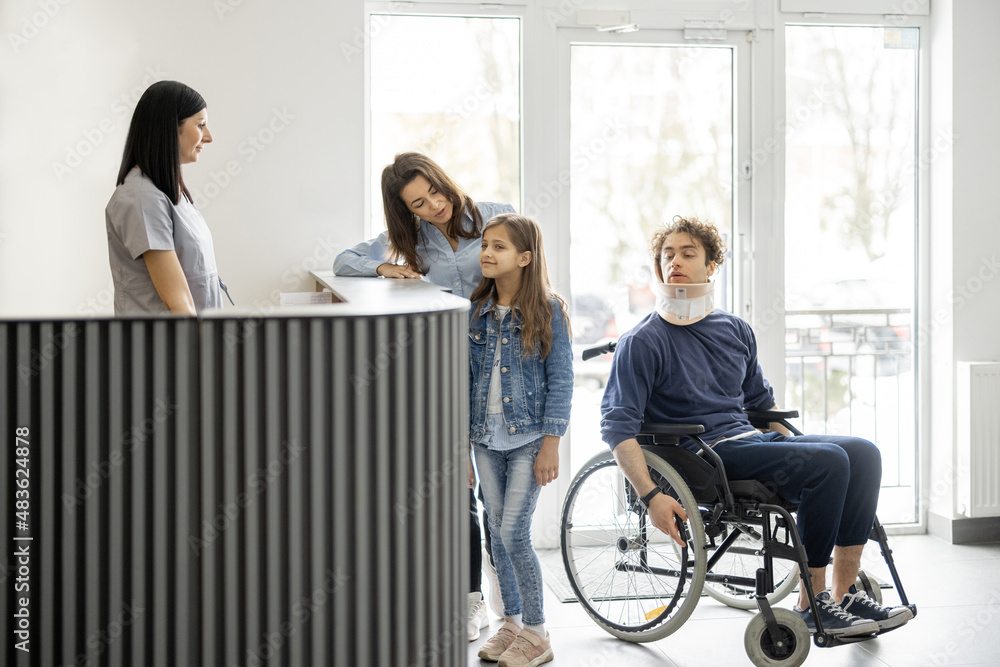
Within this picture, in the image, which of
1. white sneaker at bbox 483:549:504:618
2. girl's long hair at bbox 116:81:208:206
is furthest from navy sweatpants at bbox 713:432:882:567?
girl's long hair at bbox 116:81:208:206

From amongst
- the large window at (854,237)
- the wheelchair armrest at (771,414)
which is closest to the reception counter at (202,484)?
the wheelchair armrest at (771,414)

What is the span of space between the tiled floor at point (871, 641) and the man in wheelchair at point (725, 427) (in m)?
0.24

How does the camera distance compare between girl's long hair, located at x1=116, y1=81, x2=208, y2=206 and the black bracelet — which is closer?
girl's long hair, located at x1=116, y1=81, x2=208, y2=206

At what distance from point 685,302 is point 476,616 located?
109cm

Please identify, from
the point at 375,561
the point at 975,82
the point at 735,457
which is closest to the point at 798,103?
the point at 975,82

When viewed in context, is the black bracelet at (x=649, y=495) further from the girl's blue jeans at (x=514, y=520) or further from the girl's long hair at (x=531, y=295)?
the girl's long hair at (x=531, y=295)

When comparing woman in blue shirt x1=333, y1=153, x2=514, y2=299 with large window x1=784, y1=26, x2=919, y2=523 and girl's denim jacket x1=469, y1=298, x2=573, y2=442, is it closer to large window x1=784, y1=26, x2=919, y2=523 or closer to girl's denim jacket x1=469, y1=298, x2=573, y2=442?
girl's denim jacket x1=469, y1=298, x2=573, y2=442

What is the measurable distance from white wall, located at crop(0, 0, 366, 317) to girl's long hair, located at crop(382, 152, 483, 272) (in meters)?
0.64

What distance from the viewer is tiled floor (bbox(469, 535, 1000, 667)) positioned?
Result: 224 cm

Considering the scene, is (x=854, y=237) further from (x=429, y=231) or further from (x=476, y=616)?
(x=476, y=616)

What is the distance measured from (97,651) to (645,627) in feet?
5.07

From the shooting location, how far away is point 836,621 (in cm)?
203

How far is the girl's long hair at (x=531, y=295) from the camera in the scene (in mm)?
2135

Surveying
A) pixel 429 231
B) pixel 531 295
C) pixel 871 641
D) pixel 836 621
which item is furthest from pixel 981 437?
pixel 429 231
